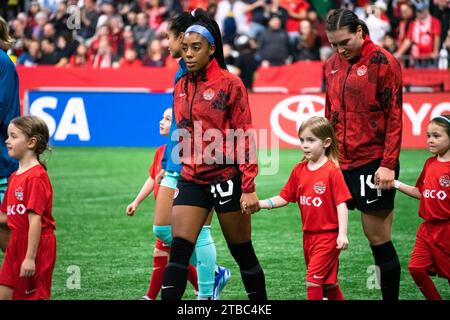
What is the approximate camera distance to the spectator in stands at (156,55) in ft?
70.7

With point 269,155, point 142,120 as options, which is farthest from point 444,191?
point 142,120

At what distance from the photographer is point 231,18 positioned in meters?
22.2

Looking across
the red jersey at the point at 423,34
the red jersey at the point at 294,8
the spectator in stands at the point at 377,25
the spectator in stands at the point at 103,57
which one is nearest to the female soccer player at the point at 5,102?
the spectator in stands at the point at 377,25

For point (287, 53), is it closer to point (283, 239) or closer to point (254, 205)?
point (283, 239)

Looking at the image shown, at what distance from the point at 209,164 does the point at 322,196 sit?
0.90m

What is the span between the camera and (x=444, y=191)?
698 centimetres

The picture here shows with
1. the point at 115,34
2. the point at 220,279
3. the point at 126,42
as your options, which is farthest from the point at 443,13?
the point at 220,279

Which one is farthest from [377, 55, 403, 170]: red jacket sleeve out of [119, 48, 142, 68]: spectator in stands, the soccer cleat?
[119, 48, 142, 68]: spectator in stands

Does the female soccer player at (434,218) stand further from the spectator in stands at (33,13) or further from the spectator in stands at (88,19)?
the spectator in stands at (33,13)

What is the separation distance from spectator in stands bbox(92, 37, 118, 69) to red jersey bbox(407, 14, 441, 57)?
7.08m

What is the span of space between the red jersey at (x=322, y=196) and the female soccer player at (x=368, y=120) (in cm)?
23

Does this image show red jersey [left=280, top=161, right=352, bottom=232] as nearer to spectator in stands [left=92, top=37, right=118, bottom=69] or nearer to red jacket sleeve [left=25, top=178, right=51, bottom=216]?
red jacket sleeve [left=25, top=178, right=51, bottom=216]

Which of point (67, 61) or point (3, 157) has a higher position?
point (67, 61)

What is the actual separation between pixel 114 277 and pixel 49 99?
1077 centimetres
